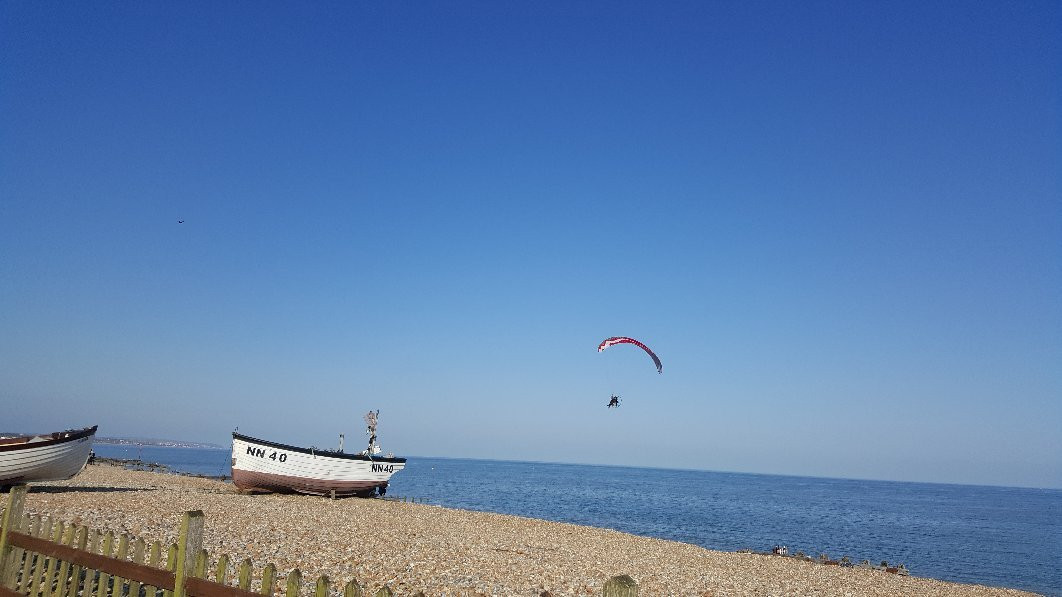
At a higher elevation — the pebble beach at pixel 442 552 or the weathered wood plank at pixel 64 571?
the weathered wood plank at pixel 64 571

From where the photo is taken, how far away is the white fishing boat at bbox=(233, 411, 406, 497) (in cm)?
3325

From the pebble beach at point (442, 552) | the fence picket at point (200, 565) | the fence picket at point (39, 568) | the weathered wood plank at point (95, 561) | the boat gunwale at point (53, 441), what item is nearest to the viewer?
the fence picket at point (200, 565)

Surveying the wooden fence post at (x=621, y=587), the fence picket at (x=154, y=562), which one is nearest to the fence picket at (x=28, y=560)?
the fence picket at (x=154, y=562)

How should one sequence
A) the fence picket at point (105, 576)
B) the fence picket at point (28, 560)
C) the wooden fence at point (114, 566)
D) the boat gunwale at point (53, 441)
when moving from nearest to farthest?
the wooden fence at point (114, 566)
the fence picket at point (105, 576)
the fence picket at point (28, 560)
the boat gunwale at point (53, 441)

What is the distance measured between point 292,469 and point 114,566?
2999 centimetres

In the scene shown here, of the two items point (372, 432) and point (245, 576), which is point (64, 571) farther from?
point (372, 432)

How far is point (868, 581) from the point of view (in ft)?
80.2

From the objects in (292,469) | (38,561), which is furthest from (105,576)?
(292,469)

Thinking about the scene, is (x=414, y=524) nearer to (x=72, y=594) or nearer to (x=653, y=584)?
(x=653, y=584)

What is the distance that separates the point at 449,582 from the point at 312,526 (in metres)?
8.95

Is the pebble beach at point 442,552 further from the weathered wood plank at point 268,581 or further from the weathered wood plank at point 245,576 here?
the weathered wood plank at point 268,581

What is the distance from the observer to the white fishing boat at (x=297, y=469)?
109ft

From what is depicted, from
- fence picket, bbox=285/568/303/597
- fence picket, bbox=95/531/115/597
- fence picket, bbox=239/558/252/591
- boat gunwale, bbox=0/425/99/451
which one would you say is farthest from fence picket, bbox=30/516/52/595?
boat gunwale, bbox=0/425/99/451

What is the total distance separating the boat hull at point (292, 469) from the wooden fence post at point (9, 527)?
27296 millimetres
